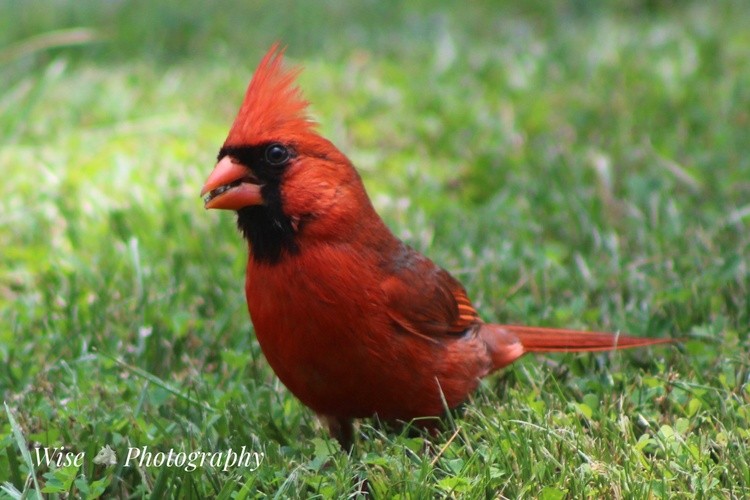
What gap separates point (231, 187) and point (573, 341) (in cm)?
113

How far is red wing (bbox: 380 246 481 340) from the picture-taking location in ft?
9.50

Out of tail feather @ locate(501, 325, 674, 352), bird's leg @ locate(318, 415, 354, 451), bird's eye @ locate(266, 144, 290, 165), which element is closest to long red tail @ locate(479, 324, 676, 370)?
tail feather @ locate(501, 325, 674, 352)

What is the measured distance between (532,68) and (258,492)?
4.21 meters

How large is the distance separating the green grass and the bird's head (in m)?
0.53

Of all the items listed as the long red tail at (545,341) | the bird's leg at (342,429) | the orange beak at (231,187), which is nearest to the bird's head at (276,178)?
the orange beak at (231,187)

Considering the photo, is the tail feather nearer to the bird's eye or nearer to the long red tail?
the long red tail

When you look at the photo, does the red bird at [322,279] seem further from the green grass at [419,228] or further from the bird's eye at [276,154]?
the green grass at [419,228]

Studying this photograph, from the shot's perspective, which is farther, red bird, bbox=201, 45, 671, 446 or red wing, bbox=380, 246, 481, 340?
red wing, bbox=380, 246, 481, 340

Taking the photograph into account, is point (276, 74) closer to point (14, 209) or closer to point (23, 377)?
point (23, 377)

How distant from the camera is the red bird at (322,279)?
2.73 meters

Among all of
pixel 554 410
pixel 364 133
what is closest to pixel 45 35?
pixel 364 133

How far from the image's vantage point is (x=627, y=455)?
256cm

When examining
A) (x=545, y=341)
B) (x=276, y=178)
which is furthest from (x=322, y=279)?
(x=545, y=341)

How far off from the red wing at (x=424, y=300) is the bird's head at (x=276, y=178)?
0.23 metres
